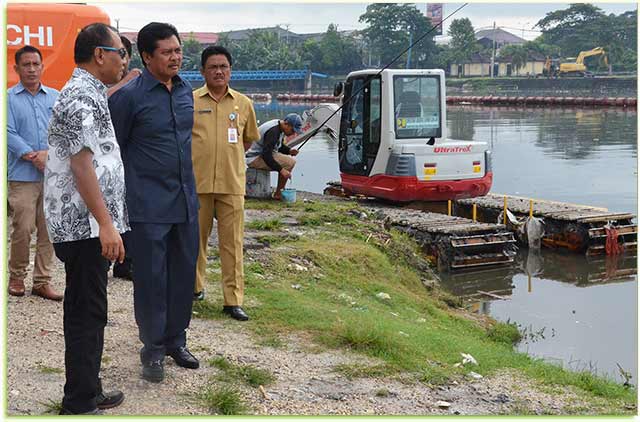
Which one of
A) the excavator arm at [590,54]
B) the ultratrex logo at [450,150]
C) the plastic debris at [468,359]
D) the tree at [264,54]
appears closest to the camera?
the plastic debris at [468,359]

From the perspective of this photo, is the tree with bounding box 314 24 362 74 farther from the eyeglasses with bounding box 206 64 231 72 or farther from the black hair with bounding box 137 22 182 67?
the black hair with bounding box 137 22 182 67

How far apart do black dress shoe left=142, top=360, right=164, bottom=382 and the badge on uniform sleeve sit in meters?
1.82

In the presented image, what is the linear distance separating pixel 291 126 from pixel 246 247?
11.8 feet

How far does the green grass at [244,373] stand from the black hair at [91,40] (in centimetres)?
188

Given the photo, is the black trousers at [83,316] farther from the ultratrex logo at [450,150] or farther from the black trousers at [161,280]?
the ultratrex logo at [450,150]

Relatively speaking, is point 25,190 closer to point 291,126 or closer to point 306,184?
point 291,126

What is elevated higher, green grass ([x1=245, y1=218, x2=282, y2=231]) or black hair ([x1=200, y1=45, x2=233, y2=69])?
black hair ([x1=200, y1=45, x2=233, y2=69])

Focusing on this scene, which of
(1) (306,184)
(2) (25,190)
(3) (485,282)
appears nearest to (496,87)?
(1) (306,184)

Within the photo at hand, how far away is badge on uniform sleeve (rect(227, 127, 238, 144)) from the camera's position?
19.2 ft

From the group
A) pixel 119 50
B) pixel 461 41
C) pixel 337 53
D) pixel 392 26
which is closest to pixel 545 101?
pixel 392 26

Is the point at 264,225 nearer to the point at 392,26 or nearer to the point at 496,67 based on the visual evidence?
the point at 392,26

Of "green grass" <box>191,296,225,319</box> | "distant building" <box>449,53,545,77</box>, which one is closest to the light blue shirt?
"green grass" <box>191,296,225,319</box>

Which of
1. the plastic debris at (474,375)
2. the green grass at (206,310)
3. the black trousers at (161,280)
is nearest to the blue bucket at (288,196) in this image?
the green grass at (206,310)

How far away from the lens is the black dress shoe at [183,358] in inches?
191
